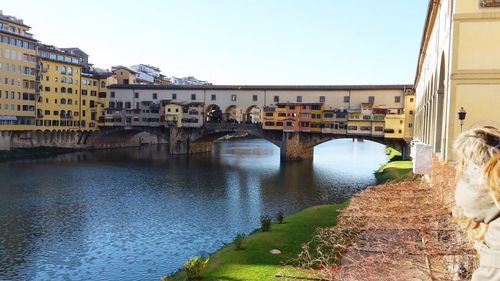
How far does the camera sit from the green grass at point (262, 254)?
50.1 feet

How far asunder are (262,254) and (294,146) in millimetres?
52599

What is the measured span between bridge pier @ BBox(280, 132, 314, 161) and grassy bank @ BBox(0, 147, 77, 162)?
116 feet

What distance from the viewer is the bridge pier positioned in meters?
68.5

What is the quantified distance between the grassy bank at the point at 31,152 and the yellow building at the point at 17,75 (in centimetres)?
356

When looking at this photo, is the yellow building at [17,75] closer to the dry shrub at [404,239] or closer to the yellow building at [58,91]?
the yellow building at [58,91]

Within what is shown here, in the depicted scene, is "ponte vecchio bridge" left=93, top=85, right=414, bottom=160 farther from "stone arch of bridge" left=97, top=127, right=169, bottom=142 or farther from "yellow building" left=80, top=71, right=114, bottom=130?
"yellow building" left=80, top=71, right=114, bottom=130

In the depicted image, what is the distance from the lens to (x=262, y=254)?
1716 centimetres

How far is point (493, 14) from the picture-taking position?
1762 cm

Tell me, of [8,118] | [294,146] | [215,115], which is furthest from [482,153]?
[215,115]

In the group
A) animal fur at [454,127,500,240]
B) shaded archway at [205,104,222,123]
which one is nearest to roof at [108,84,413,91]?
shaded archway at [205,104,222,123]

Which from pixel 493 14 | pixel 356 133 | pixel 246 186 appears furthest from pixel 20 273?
pixel 356 133

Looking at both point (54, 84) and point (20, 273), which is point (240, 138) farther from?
point (20, 273)

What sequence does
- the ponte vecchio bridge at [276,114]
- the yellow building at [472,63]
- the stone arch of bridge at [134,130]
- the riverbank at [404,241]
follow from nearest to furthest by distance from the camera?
the riverbank at [404,241], the yellow building at [472,63], the ponte vecchio bridge at [276,114], the stone arch of bridge at [134,130]

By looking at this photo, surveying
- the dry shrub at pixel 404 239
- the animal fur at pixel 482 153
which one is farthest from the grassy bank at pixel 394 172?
the animal fur at pixel 482 153
